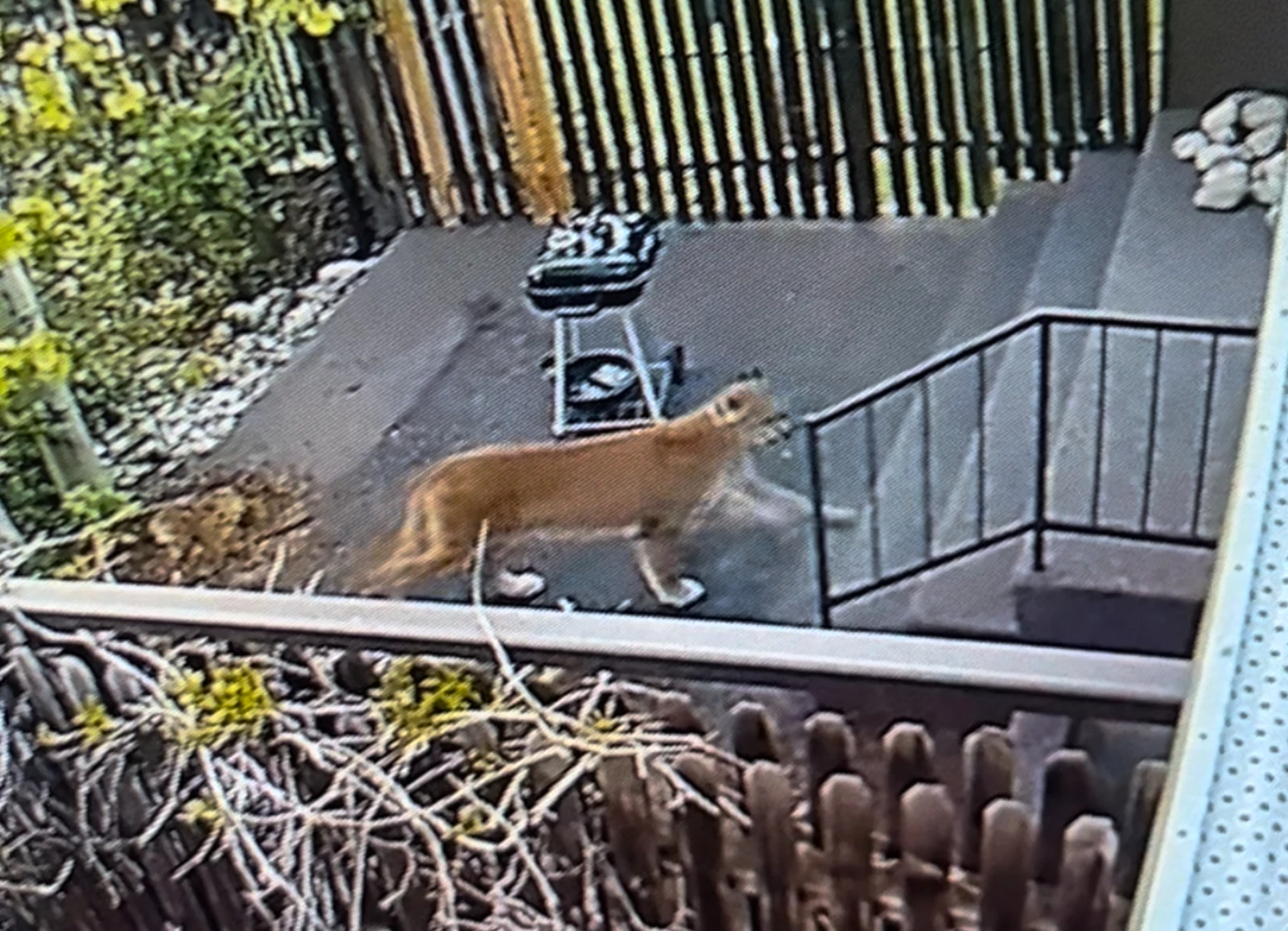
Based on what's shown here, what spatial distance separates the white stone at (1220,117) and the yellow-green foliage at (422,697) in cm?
71

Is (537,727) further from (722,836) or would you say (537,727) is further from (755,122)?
(755,122)

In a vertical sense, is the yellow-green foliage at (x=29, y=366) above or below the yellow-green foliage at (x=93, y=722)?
above

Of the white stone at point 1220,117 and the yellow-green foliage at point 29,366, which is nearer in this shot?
the white stone at point 1220,117

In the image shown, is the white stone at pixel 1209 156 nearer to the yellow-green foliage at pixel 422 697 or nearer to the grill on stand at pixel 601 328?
the grill on stand at pixel 601 328

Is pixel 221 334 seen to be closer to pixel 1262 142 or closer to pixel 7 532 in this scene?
pixel 7 532

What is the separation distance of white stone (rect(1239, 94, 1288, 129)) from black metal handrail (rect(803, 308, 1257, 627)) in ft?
0.56

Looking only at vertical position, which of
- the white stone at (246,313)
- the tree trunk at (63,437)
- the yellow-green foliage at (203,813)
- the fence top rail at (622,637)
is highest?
the white stone at (246,313)

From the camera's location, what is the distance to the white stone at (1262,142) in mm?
1188

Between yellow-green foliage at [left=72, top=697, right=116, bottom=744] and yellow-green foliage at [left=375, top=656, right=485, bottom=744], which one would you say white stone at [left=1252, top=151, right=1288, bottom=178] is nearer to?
yellow-green foliage at [left=375, top=656, right=485, bottom=744]

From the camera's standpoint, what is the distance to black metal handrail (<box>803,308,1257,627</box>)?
1.14 meters

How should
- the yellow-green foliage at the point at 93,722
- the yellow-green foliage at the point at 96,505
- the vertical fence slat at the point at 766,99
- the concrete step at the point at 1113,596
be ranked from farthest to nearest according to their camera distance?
the yellow-green foliage at the point at 93,722
the yellow-green foliage at the point at 96,505
the vertical fence slat at the point at 766,99
the concrete step at the point at 1113,596

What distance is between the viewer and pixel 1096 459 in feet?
3.78

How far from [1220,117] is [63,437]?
0.95 m

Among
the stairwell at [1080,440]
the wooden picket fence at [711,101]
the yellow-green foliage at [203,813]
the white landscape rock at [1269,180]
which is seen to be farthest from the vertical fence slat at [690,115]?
the yellow-green foliage at [203,813]
